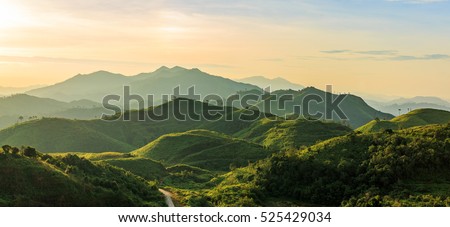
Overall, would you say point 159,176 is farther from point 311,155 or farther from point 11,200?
point 11,200

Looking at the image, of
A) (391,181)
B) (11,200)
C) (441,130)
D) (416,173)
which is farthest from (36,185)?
(441,130)

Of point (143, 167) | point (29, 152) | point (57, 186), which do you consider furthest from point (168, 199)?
point (143, 167)

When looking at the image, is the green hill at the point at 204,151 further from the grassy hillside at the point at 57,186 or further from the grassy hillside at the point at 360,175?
the grassy hillside at the point at 57,186

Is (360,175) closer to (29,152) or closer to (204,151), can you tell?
(29,152)

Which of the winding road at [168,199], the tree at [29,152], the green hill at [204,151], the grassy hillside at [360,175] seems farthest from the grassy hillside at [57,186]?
the green hill at [204,151]

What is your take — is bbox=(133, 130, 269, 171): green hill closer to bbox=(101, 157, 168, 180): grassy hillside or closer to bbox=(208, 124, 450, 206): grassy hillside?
bbox=(101, 157, 168, 180): grassy hillside

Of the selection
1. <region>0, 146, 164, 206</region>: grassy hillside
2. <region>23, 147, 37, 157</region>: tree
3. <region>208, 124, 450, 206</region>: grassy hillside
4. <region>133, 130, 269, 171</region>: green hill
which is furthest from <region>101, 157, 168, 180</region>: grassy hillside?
<region>23, 147, 37, 157</region>: tree

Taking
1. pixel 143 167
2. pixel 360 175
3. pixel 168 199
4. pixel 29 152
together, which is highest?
pixel 29 152

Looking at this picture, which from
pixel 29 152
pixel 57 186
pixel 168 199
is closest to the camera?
pixel 57 186
